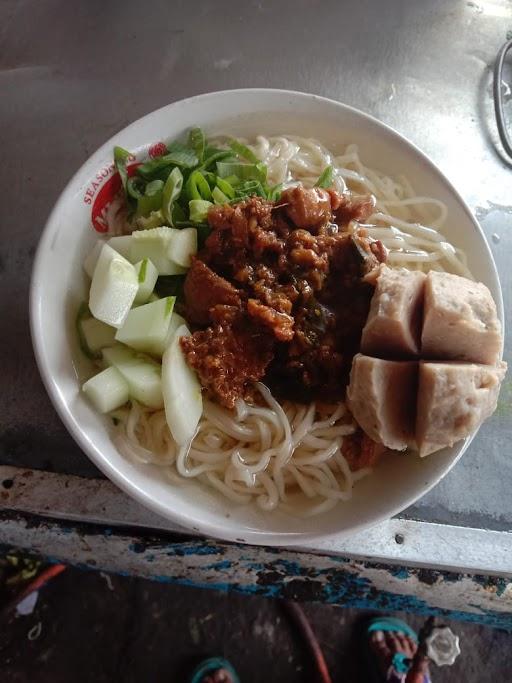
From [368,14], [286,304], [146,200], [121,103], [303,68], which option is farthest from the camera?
[368,14]

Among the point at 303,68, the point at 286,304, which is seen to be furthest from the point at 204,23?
the point at 286,304

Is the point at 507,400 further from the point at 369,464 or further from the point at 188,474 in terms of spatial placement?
the point at 188,474

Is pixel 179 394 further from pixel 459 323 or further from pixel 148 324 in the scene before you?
pixel 459 323

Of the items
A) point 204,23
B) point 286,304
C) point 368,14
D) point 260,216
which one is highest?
point 368,14

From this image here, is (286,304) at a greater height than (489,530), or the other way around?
(286,304)

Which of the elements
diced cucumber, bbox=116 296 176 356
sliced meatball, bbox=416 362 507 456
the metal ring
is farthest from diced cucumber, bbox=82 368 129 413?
the metal ring

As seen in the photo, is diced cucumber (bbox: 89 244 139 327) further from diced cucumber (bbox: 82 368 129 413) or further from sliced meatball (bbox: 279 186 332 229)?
sliced meatball (bbox: 279 186 332 229)
